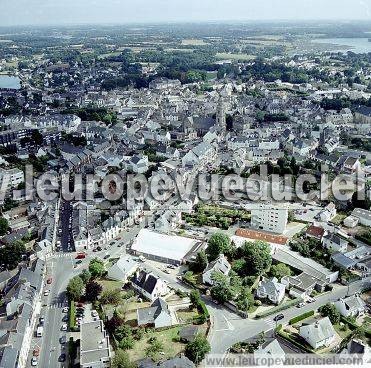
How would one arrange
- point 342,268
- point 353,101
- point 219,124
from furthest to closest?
point 353,101 < point 219,124 < point 342,268

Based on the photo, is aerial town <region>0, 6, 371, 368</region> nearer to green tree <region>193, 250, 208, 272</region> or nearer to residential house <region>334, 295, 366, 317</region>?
residential house <region>334, 295, 366, 317</region>

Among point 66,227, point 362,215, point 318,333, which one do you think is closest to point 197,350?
point 318,333

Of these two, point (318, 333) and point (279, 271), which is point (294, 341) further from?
point (279, 271)

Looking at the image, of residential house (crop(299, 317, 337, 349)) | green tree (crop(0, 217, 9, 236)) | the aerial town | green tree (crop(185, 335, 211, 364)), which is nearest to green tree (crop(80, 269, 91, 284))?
the aerial town

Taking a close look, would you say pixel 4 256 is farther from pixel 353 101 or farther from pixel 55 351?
pixel 353 101

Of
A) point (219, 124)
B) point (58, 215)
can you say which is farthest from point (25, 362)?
point (219, 124)

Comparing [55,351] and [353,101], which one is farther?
[353,101]
